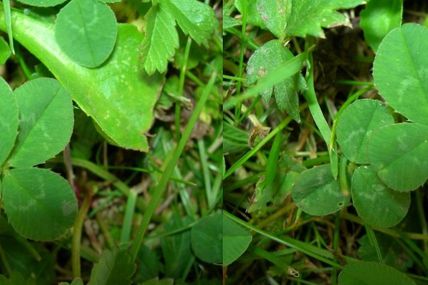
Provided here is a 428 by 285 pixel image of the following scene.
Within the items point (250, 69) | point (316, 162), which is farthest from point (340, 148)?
point (250, 69)

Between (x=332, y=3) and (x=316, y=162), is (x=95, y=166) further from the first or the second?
(x=332, y=3)

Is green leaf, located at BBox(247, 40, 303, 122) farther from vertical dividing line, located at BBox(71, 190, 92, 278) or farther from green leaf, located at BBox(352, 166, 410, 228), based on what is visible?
vertical dividing line, located at BBox(71, 190, 92, 278)

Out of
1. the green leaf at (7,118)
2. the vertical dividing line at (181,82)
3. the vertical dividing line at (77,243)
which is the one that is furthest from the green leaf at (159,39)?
the vertical dividing line at (77,243)

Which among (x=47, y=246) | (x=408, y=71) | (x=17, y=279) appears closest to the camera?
(x=408, y=71)

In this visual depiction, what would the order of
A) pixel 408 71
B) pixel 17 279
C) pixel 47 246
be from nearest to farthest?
pixel 408 71
pixel 17 279
pixel 47 246

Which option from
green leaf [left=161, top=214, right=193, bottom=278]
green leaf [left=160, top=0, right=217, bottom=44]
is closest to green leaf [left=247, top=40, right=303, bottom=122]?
green leaf [left=160, top=0, right=217, bottom=44]
